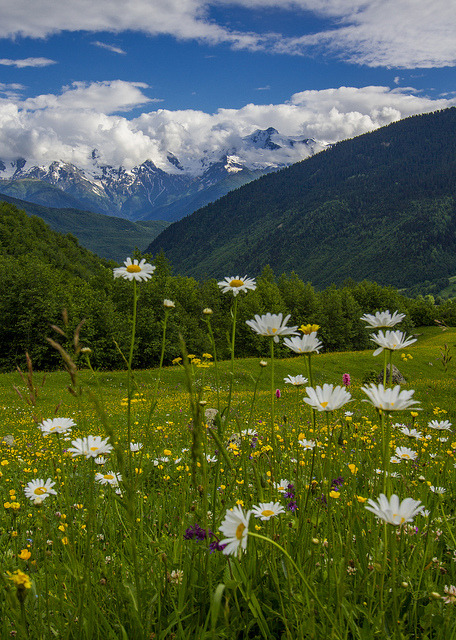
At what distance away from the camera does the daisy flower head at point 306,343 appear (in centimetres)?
161

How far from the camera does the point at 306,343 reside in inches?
65.2

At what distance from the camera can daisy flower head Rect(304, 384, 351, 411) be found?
56.9 inches

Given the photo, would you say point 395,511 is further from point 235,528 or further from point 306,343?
point 306,343

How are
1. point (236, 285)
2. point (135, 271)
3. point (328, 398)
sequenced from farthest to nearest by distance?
1. point (236, 285)
2. point (135, 271)
3. point (328, 398)

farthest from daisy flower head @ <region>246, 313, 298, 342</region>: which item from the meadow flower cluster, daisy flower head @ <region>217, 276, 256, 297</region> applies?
daisy flower head @ <region>217, 276, 256, 297</region>

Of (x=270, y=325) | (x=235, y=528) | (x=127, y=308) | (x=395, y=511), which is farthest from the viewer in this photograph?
(x=127, y=308)

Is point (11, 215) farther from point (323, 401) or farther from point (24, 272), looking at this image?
point (323, 401)

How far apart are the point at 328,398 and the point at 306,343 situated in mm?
238

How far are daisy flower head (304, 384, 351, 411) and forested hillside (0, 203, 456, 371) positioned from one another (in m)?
25.5

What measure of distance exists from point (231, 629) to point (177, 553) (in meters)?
0.59

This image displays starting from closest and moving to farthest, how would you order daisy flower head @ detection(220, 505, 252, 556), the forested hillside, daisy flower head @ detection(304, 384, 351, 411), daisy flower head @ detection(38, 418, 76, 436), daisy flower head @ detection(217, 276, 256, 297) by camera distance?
1. daisy flower head @ detection(220, 505, 252, 556)
2. daisy flower head @ detection(304, 384, 351, 411)
3. daisy flower head @ detection(38, 418, 76, 436)
4. daisy flower head @ detection(217, 276, 256, 297)
5. the forested hillside

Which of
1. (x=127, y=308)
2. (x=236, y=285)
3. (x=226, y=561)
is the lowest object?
(x=226, y=561)

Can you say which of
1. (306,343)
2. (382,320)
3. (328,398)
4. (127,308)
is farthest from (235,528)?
(127,308)

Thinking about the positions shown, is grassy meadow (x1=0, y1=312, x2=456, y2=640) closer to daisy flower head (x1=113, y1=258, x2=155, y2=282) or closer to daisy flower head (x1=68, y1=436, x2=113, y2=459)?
daisy flower head (x1=68, y1=436, x2=113, y2=459)
